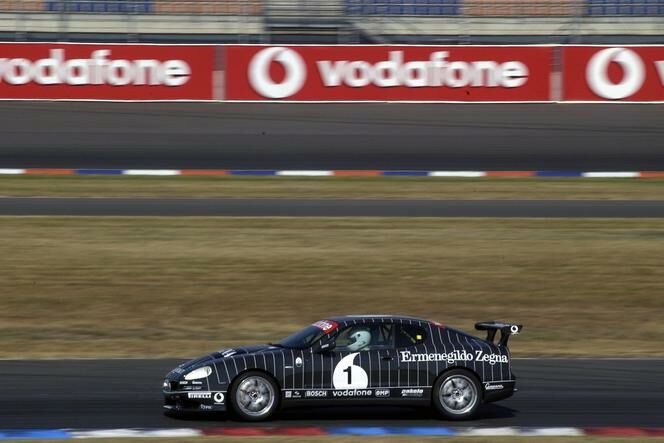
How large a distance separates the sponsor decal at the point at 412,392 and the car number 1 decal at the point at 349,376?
39 cm

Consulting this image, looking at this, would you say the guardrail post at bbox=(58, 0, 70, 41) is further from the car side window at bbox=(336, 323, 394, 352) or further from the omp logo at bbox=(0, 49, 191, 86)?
the car side window at bbox=(336, 323, 394, 352)

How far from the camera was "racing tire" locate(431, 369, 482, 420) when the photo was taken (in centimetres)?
1089

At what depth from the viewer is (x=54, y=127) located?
31.5m

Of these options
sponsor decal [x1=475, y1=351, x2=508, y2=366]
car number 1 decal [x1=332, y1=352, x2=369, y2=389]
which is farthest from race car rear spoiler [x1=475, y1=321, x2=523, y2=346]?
car number 1 decal [x1=332, y1=352, x2=369, y2=389]

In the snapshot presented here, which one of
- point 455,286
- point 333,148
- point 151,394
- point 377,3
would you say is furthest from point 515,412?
point 377,3

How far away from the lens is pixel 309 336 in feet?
36.3

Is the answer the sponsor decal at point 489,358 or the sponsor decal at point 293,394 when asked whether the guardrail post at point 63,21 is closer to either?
A: the sponsor decal at point 293,394

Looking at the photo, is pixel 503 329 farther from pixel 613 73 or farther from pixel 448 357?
pixel 613 73

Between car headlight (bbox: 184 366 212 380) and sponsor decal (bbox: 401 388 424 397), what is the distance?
195 cm

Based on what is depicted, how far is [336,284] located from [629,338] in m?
4.81

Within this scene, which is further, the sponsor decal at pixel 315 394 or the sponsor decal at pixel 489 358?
the sponsor decal at pixel 489 358

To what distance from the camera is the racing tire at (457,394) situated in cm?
1089

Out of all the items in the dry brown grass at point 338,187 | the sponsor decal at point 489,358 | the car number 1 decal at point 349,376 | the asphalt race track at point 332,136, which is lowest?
the car number 1 decal at point 349,376

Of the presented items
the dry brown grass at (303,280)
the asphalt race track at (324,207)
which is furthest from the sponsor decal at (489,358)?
the asphalt race track at (324,207)
